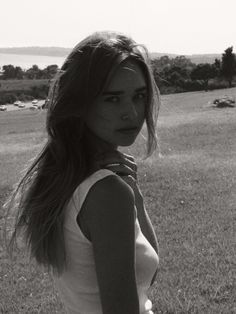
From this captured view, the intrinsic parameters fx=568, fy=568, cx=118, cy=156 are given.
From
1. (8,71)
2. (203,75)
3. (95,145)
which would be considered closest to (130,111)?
(95,145)

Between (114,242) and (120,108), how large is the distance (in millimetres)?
457

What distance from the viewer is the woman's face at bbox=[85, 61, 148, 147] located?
173 centimetres

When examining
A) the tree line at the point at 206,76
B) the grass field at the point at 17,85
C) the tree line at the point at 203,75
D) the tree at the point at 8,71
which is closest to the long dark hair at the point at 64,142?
the tree line at the point at 203,75

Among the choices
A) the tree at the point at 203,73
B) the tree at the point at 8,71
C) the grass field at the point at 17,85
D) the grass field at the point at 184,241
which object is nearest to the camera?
the grass field at the point at 184,241

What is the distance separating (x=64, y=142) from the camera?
5.84 ft

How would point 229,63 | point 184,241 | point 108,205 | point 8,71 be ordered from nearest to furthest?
point 108,205
point 184,241
point 229,63
point 8,71

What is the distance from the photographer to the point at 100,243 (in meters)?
1.52

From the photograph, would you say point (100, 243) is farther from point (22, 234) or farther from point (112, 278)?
point (22, 234)

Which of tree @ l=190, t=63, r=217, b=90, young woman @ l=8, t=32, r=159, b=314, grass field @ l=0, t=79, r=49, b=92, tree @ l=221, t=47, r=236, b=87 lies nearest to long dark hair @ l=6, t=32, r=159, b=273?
young woman @ l=8, t=32, r=159, b=314

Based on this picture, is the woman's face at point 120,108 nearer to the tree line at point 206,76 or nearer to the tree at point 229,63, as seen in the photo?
the tree line at point 206,76

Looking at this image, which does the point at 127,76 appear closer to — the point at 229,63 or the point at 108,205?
the point at 108,205

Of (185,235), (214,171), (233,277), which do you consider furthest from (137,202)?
(214,171)

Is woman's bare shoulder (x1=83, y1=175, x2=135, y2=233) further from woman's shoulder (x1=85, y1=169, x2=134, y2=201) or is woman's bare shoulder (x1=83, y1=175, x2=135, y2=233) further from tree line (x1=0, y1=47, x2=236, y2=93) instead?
tree line (x1=0, y1=47, x2=236, y2=93)

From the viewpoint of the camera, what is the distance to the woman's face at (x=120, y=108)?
5.66 ft
